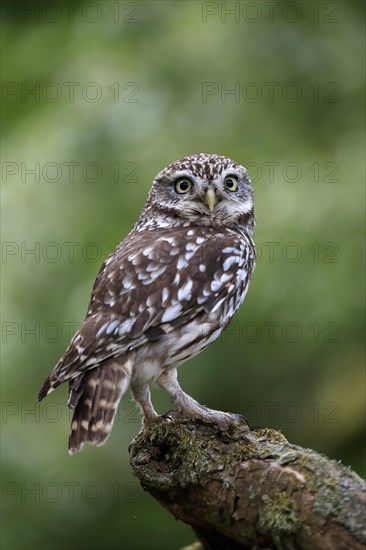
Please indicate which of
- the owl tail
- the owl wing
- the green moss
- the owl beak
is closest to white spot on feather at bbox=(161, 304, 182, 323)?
the owl wing

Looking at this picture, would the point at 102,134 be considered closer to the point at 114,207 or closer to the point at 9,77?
the point at 114,207

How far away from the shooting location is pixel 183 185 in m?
4.16

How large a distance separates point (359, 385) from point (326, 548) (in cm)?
271

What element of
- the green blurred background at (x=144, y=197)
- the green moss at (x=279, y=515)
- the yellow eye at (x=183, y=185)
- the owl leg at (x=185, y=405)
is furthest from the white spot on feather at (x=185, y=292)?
the green blurred background at (x=144, y=197)

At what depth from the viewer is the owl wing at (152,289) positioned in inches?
142

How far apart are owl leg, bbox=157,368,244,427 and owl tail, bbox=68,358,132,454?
0.37 m

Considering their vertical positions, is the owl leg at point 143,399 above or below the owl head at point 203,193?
below

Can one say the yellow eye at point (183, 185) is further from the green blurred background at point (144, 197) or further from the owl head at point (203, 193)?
the green blurred background at point (144, 197)

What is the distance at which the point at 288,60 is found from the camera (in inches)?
266

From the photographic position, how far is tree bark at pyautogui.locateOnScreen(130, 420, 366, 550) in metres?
2.72

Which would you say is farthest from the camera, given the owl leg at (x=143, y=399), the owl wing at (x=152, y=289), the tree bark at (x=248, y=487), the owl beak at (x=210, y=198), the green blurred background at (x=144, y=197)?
the green blurred background at (x=144, y=197)

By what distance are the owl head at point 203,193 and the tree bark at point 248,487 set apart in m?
0.99

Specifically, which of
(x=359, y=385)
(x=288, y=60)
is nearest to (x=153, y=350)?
(x=359, y=385)

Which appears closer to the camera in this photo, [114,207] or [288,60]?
[114,207]
